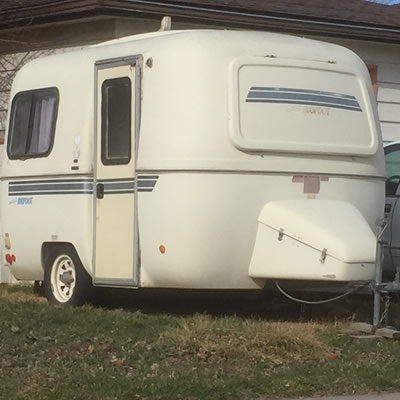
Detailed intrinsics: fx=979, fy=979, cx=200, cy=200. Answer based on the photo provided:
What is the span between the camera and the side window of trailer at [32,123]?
1062 centimetres

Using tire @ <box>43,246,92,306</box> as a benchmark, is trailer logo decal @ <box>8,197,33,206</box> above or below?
above

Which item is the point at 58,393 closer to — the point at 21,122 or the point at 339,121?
the point at 339,121

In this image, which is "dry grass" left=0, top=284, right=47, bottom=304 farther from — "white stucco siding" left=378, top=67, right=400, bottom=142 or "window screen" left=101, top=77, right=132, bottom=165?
"white stucco siding" left=378, top=67, right=400, bottom=142

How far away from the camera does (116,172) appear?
9734mm

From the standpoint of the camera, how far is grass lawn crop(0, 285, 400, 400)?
6934mm

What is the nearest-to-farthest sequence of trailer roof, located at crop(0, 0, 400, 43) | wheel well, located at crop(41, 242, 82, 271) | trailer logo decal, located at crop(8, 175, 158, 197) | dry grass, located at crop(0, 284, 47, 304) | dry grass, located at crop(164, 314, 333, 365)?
dry grass, located at crop(164, 314, 333, 365), trailer logo decal, located at crop(8, 175, 158, 197), wheel well, located at crop(41, 242, 82, 271), dry grass, located at crop(0, 284, 47, 304), trailer roof, located at crop(0, 0, 400, 43)

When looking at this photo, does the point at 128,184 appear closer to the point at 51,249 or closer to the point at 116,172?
the point at 116,172

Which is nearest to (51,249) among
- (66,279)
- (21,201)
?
(66,279)

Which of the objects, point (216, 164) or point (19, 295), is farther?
point (19, 295)

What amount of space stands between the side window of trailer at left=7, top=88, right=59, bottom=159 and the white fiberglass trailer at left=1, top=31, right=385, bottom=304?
253mm

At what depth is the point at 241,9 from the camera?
13609 mm

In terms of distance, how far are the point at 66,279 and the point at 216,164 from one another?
2493 mm

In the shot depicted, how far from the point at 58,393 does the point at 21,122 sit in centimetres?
507

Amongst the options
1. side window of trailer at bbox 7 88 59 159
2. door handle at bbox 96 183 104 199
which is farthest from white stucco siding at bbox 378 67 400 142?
door handle at bbox 96 183 104 199
